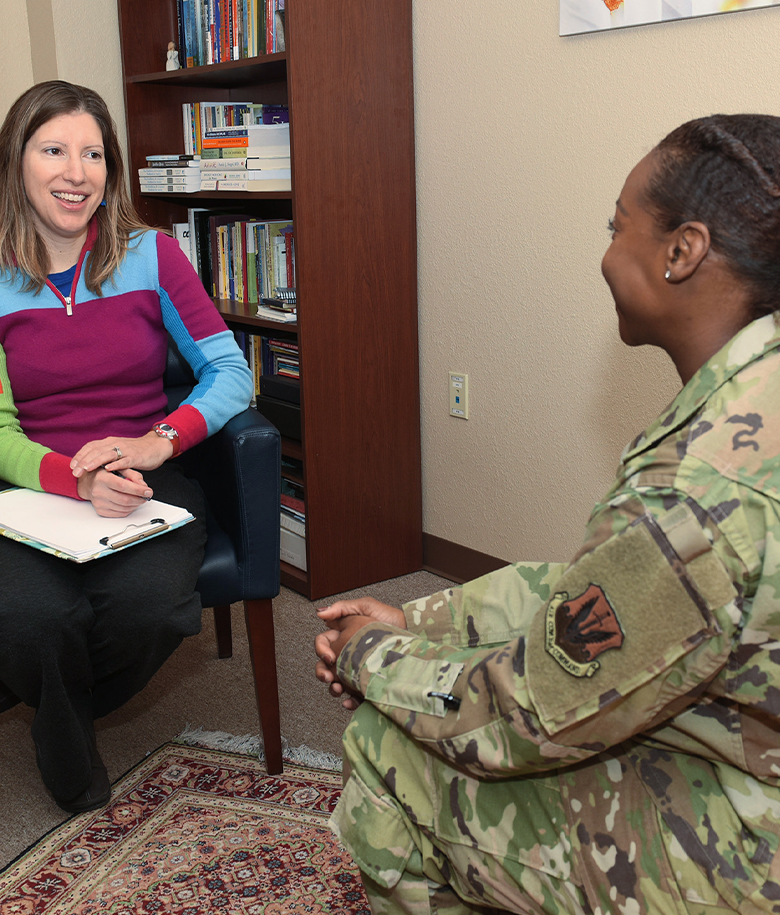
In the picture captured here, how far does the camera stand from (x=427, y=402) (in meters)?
2.63

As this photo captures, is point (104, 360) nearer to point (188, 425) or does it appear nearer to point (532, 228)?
point (188, 425)

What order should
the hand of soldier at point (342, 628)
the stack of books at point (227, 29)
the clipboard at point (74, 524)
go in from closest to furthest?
the hand of soldier at point (342, 628)
the clipboard at point (74, 524)
the stack of books at point (227, 29)

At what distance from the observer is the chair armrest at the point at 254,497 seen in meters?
1.65

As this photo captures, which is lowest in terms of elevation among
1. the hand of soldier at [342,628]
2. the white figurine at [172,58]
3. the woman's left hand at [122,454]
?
the hand of soldier at [342,628]

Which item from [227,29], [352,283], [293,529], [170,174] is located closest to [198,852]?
[293,529]

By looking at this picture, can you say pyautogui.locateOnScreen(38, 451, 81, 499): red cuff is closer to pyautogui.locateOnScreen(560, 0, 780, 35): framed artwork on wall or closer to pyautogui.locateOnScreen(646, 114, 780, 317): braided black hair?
pyautogui.locateOnScreen(646, 114, 780, 317): braided black hair

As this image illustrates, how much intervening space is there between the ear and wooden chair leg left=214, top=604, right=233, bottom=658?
61.2 inches

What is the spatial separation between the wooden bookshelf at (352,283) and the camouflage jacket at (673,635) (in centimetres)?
157

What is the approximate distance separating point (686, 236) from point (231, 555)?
1055mm

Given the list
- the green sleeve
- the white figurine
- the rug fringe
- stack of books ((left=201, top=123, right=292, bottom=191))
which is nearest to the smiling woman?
the green sleeve

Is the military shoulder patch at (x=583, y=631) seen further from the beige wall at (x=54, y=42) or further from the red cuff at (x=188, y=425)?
the beige wall at (x=54, y=42)

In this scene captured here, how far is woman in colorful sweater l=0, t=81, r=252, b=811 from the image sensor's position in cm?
152

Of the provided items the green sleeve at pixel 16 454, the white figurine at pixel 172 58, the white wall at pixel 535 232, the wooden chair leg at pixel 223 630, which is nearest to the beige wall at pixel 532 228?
the white wall at pixel 535 232

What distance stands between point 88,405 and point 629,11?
132cm
